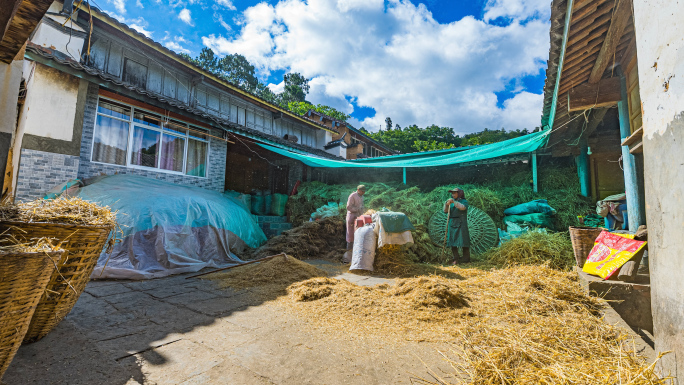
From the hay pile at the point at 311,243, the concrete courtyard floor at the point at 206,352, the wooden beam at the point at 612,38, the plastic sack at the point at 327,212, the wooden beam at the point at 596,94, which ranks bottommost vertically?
the concrete courtyard floor at the point at 206,352

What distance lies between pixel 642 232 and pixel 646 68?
1.69 meters

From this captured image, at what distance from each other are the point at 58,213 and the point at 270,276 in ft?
8.42

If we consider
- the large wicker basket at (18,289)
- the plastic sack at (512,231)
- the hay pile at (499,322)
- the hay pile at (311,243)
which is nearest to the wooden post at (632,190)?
the hay pile at (499,322)

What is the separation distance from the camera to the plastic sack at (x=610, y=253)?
2654mm

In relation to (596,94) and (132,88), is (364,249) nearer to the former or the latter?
(596,94)

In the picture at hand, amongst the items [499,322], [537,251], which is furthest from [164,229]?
[537,251]

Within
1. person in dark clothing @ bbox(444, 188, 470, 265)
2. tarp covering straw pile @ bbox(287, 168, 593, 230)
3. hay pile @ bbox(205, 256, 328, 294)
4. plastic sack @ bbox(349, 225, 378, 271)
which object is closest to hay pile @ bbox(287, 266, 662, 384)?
hay pile @ bbox(205, 256, 328, 294)

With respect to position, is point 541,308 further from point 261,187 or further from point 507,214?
point 261,187

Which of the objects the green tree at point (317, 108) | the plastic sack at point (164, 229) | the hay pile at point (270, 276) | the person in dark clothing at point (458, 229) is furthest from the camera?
the green tree at point (317, 108)

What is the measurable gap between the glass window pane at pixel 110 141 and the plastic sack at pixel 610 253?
8523mm

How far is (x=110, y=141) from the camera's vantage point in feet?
22.1

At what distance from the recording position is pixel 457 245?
5.80 m

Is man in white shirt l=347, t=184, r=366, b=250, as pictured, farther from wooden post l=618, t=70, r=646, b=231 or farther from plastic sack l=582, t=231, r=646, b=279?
wooden post l=618, t=70, r=646, b=231

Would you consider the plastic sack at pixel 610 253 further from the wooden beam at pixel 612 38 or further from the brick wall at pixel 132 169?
the brick wall at pixel 132 169
